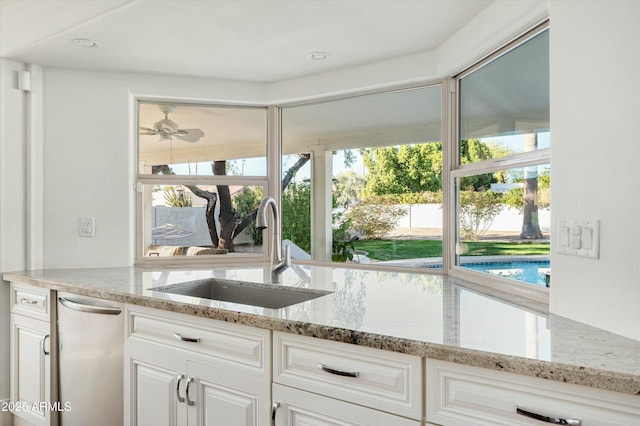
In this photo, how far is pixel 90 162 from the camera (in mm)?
2521

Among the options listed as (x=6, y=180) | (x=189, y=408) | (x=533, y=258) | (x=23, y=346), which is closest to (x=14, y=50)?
(x=6, y=180)

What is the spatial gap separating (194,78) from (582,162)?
7.26 ft

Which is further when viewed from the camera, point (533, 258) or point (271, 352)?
point (533, 258)

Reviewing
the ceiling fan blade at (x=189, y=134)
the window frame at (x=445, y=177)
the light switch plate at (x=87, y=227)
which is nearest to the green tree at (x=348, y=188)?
the window frame at (x=445, y=177)

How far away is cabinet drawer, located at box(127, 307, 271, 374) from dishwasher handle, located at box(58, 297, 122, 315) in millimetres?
96

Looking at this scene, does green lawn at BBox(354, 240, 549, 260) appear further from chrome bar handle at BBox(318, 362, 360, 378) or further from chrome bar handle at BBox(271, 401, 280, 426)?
chrome bar handle at BBox(271, 401, 280, 426)

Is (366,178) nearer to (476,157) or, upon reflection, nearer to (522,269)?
(476,157)

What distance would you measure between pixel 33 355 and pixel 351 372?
182 centimetres

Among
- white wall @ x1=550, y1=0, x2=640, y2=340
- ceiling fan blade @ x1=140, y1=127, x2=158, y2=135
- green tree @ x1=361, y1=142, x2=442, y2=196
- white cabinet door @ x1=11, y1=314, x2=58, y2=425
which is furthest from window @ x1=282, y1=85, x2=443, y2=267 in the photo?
white cabinet door @ x1=11, y1=314, x2=58, y2=425

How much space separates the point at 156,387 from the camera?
1.68 metres

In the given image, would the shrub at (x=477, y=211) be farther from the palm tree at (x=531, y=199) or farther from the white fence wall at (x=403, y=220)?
the palm tree at (x=531, y=199)

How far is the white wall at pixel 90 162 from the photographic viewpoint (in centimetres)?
248

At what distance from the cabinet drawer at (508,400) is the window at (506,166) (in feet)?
2.33

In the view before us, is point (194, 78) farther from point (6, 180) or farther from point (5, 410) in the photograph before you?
point (5, 410)
